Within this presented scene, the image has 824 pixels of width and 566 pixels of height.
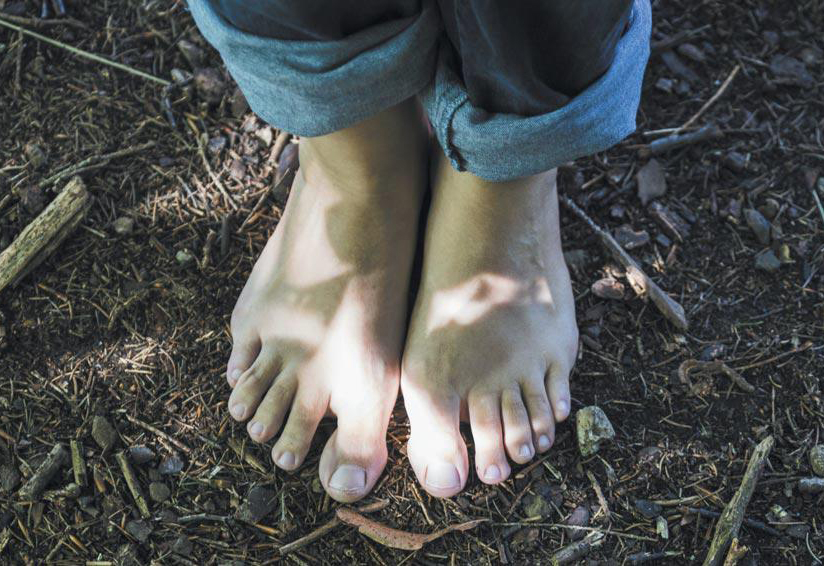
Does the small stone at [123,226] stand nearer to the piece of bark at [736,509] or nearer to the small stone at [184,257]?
the small stone at [184,257]

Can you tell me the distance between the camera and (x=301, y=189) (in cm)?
161

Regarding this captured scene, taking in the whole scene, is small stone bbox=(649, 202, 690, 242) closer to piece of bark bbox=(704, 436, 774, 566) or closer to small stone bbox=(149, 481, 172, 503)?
piece of bark bbox=(704, 436, 774, 566)

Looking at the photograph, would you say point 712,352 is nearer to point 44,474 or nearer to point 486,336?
point 486,336

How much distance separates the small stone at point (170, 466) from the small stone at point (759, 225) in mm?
1352

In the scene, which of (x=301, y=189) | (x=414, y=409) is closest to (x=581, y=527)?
(x=414, y=409)

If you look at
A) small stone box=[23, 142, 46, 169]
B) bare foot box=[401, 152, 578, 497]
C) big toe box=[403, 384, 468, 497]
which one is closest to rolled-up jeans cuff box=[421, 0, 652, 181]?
bare foot box=[401, 152, 578, 497]

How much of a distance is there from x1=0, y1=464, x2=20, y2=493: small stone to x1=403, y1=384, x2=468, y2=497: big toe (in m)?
0.75

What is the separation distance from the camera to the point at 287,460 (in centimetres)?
142

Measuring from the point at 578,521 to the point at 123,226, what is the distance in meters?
1.17

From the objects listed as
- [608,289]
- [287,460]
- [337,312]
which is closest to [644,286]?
[608,289]

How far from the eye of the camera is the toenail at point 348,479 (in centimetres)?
139

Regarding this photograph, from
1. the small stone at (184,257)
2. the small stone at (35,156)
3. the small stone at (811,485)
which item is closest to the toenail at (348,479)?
the small stone at (184,257)

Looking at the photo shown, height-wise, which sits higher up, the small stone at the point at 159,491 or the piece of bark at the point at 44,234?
the piece of bark at the point at 44,234

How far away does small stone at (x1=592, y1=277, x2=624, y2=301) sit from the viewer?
1621 millimetres
